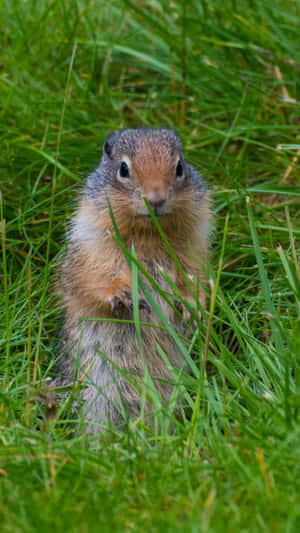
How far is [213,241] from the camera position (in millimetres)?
5656

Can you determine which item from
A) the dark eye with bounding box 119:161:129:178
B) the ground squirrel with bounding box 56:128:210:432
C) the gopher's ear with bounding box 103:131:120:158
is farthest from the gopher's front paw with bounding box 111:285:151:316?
the gopher's ear with bounding box 103:131:120:158

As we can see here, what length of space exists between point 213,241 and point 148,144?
1436mm

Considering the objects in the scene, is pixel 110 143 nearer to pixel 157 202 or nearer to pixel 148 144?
pixel 148 144

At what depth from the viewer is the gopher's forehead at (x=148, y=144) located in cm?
436

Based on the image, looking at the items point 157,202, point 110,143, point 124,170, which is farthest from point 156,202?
point 110,143

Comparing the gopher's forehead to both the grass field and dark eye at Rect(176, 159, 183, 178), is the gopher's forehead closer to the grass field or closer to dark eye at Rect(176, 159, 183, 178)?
dark eye at Rect(176, 159, 183, 178)

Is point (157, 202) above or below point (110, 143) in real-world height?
below

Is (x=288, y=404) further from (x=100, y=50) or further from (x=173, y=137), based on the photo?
(x=100, y=50)

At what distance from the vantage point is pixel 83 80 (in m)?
6.84

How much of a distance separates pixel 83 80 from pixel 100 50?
0.39 m

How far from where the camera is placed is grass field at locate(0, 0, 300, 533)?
282 centimetres

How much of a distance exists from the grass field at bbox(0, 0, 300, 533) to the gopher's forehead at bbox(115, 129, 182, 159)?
0.51 meters

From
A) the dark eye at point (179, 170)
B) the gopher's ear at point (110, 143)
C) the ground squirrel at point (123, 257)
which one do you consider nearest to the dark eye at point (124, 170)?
the ground squirrel at point (123, 257)

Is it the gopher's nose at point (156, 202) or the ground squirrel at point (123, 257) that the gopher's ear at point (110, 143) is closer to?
the ground squirrel at point (123, 257)
